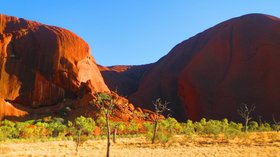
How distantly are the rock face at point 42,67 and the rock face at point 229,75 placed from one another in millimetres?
18519

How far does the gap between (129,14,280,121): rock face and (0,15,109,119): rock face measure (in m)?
18.5

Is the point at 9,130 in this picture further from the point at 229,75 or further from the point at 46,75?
the point at 229,75

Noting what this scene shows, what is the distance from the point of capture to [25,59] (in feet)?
241

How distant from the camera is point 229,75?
7706 centimetres

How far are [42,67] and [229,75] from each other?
1472 inches

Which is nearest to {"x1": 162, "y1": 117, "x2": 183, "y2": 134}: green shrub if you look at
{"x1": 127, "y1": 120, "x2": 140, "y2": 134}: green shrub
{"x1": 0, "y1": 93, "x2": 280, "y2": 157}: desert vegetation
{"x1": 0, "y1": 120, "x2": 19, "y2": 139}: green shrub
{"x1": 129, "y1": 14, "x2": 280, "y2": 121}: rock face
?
{"x1": 0, "y1": 93, "x2": 280, "y2": 157}: desert vegetation

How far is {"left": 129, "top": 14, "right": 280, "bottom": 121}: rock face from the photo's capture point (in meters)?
72.4

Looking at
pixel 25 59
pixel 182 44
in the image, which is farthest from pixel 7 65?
pixel 182 44

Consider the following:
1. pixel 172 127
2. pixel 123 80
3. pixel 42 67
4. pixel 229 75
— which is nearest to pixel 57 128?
pixel 172 127

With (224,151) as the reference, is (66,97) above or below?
above

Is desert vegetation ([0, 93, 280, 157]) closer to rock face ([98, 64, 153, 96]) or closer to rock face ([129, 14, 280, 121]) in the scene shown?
rock face ([129, 14, 280, 121])

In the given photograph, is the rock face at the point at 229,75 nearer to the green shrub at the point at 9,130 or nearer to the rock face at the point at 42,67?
the rock face at the point at 42,67

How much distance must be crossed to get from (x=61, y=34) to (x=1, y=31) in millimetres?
12762

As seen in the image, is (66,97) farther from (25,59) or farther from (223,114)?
(223,114)
